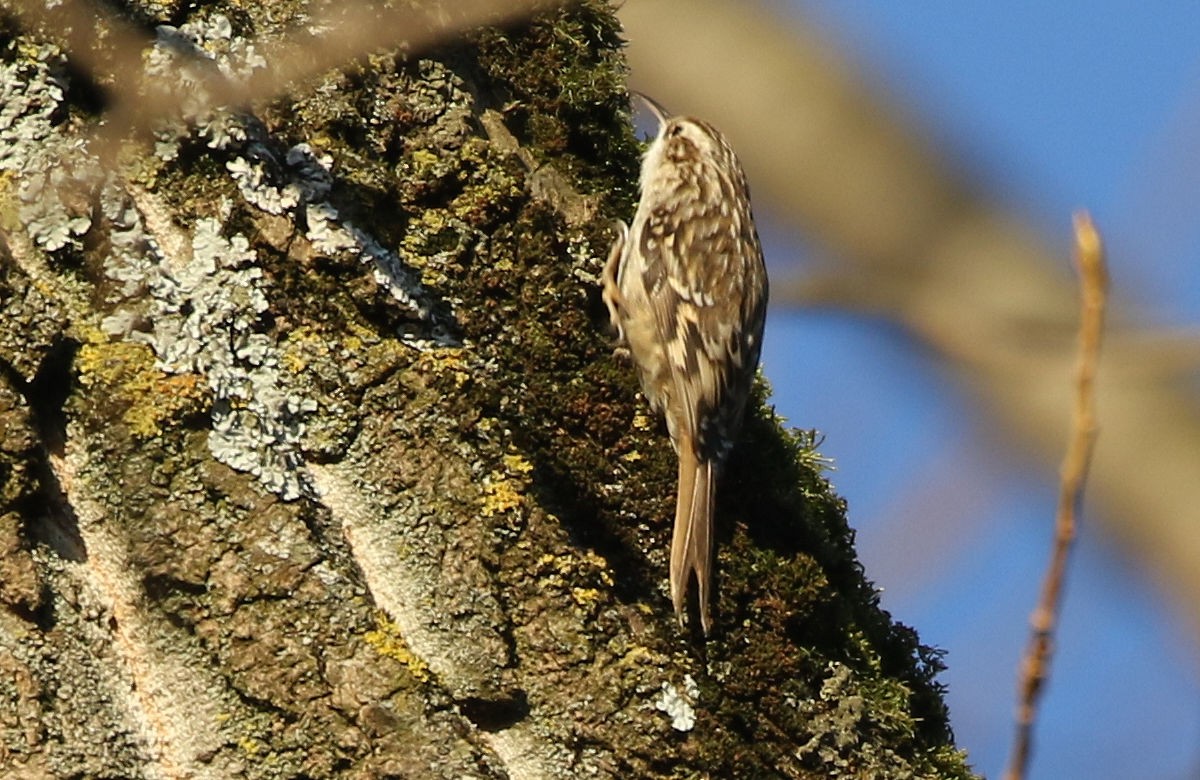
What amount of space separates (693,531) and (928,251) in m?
0.90

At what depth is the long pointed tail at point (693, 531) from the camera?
2076mm

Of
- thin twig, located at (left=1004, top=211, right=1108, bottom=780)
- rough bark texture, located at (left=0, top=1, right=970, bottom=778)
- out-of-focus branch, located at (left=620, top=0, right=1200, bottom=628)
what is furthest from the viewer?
rough bark texture, located at (left=0, top=1, right=970, bottom=778)

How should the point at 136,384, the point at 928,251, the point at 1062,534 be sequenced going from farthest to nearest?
the point at 136,384 < the point at 928,251 < the point at 1062,534

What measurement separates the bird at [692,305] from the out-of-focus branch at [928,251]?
0.55m

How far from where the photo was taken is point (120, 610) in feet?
6.18

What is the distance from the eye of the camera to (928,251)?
4.32 ft

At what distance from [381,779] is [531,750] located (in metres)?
0.18

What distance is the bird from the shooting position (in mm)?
2207

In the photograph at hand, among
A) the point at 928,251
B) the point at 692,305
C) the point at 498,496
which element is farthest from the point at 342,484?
the point at 692,305

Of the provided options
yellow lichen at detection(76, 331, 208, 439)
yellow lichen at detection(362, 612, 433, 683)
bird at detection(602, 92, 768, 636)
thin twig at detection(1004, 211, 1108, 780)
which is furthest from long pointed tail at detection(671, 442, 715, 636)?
thin twig at detection(1004, 211, 1108, 780)

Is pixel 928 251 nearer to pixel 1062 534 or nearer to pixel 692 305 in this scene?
pixel 1062 534

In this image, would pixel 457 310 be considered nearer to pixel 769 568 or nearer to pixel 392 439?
pixel 392 439

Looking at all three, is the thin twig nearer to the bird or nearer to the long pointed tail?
the bird

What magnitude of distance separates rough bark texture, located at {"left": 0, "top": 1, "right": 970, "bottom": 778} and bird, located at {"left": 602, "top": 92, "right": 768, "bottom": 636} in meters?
0.05
